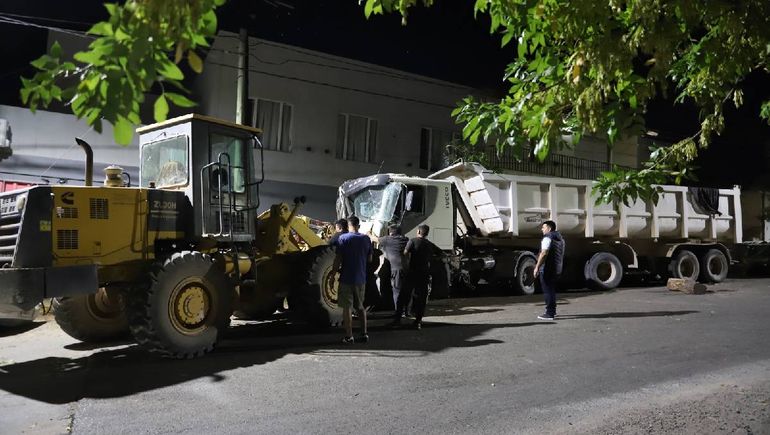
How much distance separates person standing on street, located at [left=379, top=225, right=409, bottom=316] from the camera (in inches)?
377

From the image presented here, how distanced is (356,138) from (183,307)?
44.9 feet

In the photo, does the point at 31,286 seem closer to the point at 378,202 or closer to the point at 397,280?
the point at 397,280

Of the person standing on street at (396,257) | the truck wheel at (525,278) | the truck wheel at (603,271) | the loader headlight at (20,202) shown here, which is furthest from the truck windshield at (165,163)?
the truck wheel at (603,271)

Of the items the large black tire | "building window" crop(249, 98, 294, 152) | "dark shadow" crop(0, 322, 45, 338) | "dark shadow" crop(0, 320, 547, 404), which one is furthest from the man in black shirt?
"building window" crop(249, 98, 294, 152)

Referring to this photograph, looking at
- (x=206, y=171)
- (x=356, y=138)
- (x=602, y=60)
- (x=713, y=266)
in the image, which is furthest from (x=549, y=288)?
(x=356, y=138)

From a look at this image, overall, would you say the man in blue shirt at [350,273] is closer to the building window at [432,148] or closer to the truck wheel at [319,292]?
the truck wheel at [319,292]

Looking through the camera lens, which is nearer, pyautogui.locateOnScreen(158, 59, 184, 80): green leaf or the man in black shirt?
pyautogui.locateOnScreen(158, 59, 184, 80): green leaf

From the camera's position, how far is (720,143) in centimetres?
2973

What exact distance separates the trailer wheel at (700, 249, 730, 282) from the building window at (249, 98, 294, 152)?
→ 13176mm

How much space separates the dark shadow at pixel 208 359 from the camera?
19.0 feet

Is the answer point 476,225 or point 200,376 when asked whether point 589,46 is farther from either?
point 476,225

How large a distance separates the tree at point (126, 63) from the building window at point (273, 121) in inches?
606

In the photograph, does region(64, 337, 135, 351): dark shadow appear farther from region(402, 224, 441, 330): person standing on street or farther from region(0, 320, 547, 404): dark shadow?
region(402, 224, 441, 330): person standing on street

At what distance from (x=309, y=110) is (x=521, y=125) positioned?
1501cm
